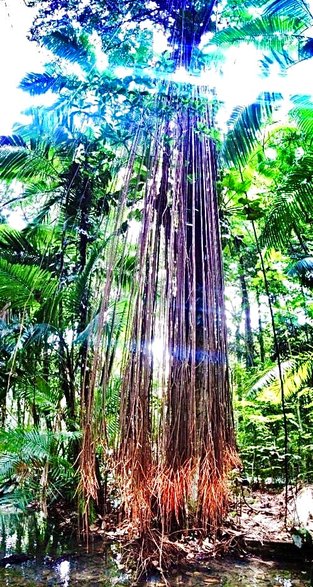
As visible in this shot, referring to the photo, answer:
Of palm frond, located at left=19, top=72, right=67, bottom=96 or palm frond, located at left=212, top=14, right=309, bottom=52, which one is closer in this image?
palm frond, located at left=19, top=72, right=67, bottom=96

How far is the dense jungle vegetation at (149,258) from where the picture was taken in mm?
2264

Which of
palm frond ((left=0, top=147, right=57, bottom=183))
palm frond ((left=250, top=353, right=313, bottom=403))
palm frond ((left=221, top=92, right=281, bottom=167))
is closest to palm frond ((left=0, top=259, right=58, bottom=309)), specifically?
palm frond ((left=0, top=147, right=57, bottom=183))

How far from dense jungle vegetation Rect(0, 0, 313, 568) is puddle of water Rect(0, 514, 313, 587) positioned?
292 mm

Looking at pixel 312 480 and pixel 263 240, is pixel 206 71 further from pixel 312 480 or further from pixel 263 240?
pixel 312 480

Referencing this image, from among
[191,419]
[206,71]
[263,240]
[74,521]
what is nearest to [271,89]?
[206,71]

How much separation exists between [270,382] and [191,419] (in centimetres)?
228

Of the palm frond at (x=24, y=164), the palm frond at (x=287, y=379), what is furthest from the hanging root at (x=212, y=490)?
the palm frond at (x=24, y=164)

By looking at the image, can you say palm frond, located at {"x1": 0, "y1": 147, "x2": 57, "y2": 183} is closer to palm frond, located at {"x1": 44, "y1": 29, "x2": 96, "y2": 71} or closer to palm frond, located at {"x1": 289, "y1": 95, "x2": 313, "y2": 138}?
palm frond, located at {"x1": 44, "y1": 29, "x2": 96, "y2": 71}

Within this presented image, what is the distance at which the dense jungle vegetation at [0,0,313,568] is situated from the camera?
2264 millimetres

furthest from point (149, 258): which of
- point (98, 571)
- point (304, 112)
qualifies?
point (304, 112)

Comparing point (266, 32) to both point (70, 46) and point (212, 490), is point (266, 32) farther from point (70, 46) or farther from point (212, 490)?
point (212, 490)

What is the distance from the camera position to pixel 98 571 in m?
2.65

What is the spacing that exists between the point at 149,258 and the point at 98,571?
6.25ft

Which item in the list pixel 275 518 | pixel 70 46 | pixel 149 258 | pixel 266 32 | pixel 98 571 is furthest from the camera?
pixel 275 518
